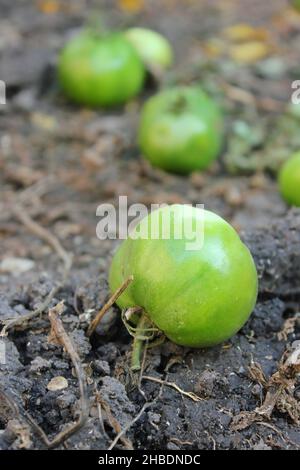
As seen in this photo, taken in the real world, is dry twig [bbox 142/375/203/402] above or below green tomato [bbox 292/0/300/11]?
below

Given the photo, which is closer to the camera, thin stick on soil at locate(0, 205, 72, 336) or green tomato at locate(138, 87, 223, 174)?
thin stick on soil at locate(0, 205, 72, 336)

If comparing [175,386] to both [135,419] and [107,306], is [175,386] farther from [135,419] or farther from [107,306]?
[107,306]

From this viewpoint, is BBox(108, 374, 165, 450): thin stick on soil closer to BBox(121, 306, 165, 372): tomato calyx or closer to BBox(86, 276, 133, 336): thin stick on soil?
BBox(121, 306, 165, 372): tomato calyx

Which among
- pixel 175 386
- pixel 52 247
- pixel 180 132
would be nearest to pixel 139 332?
pixel 175 386

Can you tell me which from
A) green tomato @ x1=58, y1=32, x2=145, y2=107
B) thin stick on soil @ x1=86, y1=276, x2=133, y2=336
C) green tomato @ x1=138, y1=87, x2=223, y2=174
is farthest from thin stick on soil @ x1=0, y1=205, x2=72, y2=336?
green tomato @ x1=58, y1=32, x2=145, y2=107

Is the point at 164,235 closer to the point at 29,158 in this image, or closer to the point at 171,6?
→ the point at 29,158

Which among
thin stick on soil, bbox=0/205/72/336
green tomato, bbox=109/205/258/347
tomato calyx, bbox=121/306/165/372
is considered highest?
green tomato, bbox=109/205/258/347

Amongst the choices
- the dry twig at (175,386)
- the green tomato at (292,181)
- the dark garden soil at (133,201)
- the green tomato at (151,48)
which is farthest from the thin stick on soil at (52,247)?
the green tomato at (151,48)
